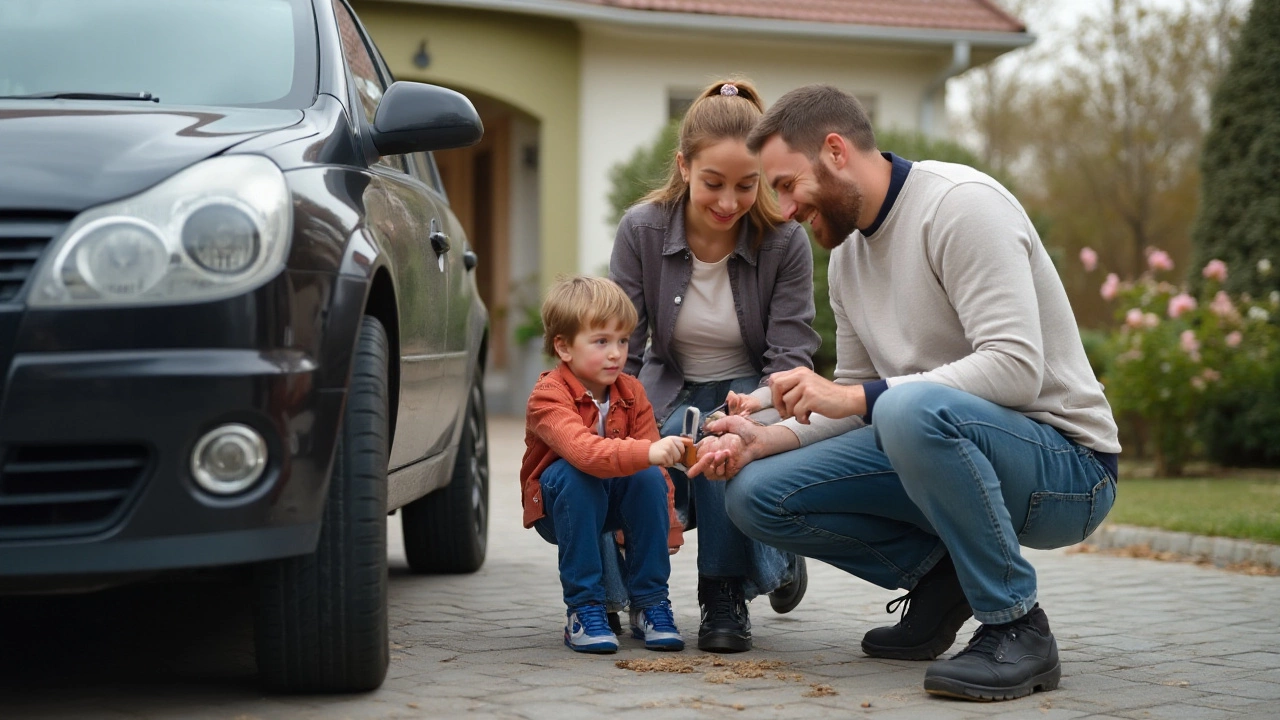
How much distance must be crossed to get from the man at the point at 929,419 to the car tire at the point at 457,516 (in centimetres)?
155

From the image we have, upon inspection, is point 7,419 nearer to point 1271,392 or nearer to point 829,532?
point 829,532

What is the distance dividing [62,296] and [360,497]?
71 cm

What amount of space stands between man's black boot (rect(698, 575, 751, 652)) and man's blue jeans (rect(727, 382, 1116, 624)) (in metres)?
0.25

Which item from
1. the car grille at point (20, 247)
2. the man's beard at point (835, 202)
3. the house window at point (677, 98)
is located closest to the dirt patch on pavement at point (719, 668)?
the man's beard at point (835, 202)

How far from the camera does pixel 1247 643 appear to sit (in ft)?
13.3

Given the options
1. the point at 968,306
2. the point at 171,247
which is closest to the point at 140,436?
the point at 171,247

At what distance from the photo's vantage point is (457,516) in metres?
5.12

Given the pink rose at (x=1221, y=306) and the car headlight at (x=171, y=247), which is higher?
the car headlight at (x=171, y=247)

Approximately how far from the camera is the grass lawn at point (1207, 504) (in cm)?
629

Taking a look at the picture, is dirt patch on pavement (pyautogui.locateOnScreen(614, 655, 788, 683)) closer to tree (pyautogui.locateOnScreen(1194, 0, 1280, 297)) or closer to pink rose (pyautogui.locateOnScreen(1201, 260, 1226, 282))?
pink rose (pyautogui.locateOnScreen(1201, 260, 1226, 282))

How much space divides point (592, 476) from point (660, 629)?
0.45 metres

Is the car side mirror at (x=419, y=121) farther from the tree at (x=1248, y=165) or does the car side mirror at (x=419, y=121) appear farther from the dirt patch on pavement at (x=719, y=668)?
the tree at (x=1248, y=165)

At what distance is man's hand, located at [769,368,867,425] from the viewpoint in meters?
3.38

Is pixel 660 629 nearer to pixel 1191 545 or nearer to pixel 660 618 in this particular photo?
pixel 660 618
